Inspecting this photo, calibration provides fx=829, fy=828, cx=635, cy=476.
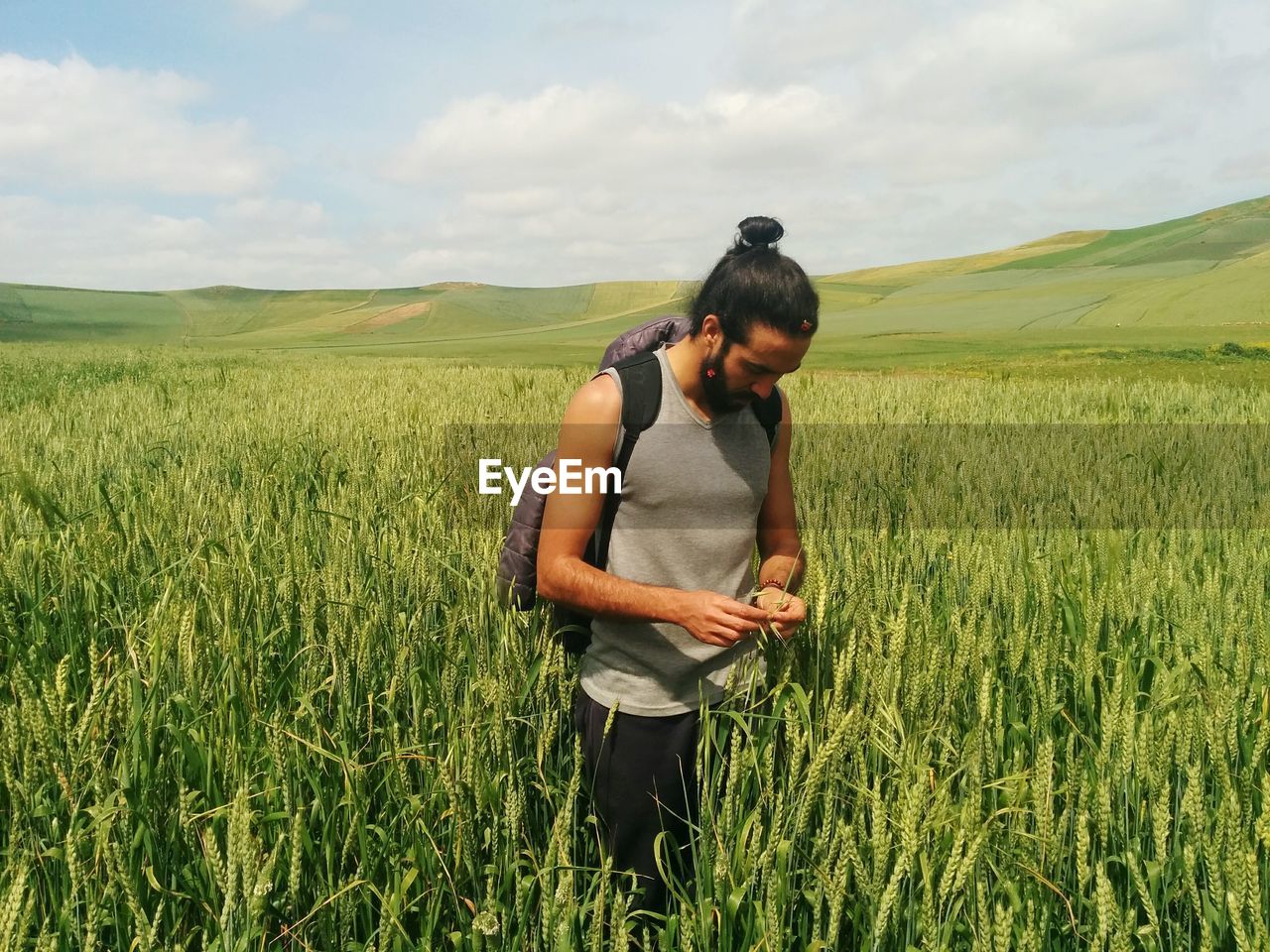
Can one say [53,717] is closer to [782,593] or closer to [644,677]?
[644,677]

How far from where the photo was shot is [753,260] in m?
1.50

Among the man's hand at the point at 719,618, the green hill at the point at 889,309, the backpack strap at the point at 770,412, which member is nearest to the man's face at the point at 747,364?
the backpack strap at the point at 770,412

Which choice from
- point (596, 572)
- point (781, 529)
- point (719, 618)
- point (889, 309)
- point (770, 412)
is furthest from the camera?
point (889, 309)

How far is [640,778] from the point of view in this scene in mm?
1608

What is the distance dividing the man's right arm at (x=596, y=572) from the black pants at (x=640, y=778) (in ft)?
0.80

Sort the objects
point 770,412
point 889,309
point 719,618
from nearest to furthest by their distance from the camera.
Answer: point 719,618 → point 770,412 → point 889,309

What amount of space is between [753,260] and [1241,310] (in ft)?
118

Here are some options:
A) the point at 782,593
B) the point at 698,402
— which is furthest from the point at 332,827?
the point at 698,402

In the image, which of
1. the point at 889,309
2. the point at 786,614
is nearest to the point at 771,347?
the point at 786,614

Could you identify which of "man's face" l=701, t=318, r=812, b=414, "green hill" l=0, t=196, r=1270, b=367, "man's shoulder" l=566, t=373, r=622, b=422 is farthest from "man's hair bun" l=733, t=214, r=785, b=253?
"green hill" l=0, t=196, r=1270, b=367

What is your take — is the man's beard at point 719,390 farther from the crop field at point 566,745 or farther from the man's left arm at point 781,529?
the crop field at point 566,745

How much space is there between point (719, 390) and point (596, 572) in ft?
1.34

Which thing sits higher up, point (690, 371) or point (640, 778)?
point (690, 371)

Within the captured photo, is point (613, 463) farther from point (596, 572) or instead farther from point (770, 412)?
point (770, 412)
